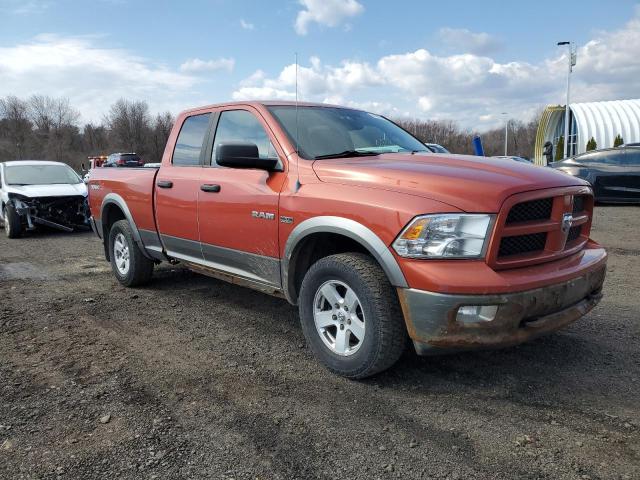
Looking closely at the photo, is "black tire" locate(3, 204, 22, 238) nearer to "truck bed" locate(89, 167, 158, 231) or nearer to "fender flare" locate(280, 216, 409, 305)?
"truck bed" locate(89, 167, 158, 231)

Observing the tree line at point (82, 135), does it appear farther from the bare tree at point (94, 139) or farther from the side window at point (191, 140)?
the side window at point (191, 140)

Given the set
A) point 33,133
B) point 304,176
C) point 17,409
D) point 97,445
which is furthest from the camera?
point 33,133

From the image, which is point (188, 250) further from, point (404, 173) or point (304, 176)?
point (404, 173)

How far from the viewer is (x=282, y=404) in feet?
10.0

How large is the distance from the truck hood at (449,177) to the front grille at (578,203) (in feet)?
0.34

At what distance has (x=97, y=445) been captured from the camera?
263cm

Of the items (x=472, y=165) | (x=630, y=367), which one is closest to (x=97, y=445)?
(x=472, y=165)

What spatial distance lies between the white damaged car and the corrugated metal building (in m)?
32.2

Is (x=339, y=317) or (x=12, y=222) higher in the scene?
(x=339, y=317)

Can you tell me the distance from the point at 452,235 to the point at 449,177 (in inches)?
15.9

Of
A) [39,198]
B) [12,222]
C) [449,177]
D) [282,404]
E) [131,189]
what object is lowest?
[282,404]

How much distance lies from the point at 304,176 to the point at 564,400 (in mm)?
2152

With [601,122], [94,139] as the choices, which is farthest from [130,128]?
[601,122]

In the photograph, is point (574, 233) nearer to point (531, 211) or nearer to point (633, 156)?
point (531, 211)
